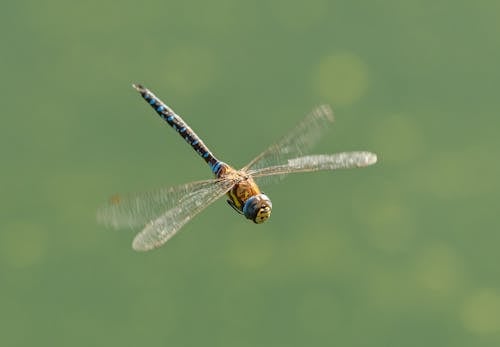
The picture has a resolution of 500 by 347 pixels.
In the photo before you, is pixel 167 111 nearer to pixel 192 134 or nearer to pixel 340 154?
pixel 192 134

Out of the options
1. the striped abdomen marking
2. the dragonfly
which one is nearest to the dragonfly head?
the dragonfly

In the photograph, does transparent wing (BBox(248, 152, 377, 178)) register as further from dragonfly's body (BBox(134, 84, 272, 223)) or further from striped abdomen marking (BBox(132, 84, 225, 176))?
striped abdomen marking (BBox(132, 84, 225, 176))

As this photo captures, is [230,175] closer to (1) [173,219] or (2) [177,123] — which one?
(1) [173,219]

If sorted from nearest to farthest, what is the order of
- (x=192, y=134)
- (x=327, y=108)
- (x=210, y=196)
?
1. (x=210, y=196)
2. (x=327, y=108)
3. (x=192, y=134)

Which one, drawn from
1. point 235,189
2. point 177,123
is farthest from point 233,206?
point 177,123

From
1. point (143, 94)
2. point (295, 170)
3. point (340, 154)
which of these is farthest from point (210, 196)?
point (143, 94)

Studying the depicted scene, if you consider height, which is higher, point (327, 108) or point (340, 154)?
point (327, 108)

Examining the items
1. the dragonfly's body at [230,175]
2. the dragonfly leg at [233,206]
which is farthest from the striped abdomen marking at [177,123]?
the dragonfly leg at [233,206]
